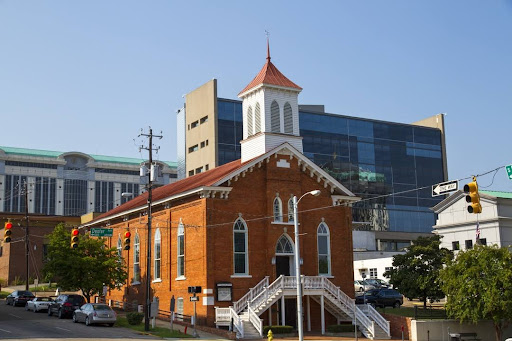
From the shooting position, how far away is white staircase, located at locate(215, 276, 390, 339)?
4166cm

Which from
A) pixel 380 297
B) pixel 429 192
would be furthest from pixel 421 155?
pixel 380 297

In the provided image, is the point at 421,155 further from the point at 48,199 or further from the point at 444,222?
the point at 48,199

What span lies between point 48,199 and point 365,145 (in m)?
80.3

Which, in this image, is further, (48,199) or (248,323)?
(48,199)

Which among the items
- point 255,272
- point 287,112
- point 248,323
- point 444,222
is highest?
point 287,112

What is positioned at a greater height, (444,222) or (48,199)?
(48,199)

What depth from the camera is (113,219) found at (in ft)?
196

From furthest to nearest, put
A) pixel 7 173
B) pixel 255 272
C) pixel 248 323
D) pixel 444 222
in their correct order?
pixel 7 173 → pixel 444 222 → pixel 255 272 → pixel 248 323

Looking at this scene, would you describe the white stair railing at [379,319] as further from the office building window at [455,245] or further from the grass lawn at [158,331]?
the office building window at [455,245]

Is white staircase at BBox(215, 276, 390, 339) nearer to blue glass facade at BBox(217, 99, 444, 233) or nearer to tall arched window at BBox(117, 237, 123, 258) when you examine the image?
tall arched window at BBox(117, 237, 123, 258)

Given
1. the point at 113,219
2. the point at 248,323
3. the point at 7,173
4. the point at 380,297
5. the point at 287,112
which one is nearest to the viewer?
the point at 248,323

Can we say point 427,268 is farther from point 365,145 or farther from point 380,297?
point 365,145

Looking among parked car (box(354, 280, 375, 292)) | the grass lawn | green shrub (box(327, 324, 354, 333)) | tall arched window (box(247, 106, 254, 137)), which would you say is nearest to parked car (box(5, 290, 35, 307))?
the grass lawn

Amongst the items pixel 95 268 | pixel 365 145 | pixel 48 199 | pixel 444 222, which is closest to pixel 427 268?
pixel 444 222
